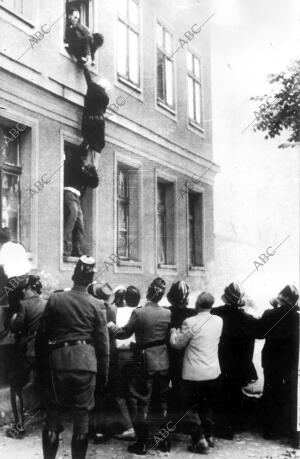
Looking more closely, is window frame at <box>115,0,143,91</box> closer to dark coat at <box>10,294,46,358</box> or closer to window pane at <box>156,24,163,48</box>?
window pane at <box>156,24,163,48</box>

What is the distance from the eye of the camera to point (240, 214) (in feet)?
33.3

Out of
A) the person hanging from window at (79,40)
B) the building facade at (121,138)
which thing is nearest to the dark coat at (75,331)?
the building facade at (121,138)

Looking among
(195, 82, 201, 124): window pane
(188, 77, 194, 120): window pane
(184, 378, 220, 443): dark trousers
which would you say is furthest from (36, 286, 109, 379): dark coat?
(195, 82, 201, 124): window pane

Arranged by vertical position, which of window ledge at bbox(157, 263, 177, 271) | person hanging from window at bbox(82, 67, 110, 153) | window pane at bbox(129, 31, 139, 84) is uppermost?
window pane at bbox(129, 31, 139, 84)

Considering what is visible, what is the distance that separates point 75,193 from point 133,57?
9.37 feet

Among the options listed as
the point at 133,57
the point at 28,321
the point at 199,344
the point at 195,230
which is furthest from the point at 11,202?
the point at 195,230

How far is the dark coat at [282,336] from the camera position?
536 centimetres

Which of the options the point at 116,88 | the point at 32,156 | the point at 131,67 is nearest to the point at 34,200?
the point at 32,156

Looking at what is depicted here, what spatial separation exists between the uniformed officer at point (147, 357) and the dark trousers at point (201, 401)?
0.82 feet

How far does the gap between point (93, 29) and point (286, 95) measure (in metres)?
3.14

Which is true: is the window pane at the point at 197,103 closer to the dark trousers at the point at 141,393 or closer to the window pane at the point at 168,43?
the window pane at the point at 168,43

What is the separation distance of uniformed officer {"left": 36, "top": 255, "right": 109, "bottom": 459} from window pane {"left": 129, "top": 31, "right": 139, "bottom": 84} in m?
5.79

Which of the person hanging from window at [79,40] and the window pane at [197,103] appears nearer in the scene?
the person hanging from window at [79,40]

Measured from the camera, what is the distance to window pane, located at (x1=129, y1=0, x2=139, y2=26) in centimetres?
933
